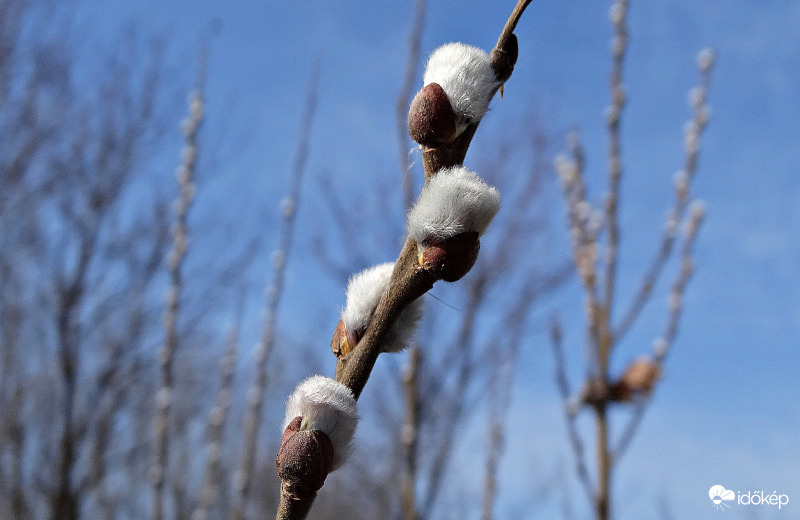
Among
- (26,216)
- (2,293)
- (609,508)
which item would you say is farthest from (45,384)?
(609,508)

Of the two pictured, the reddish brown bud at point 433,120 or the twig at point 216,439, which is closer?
the reddish brown bud at point 433,120

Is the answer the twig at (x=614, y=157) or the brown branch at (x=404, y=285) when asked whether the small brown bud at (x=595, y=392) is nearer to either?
the twig at (x=614, y=157)

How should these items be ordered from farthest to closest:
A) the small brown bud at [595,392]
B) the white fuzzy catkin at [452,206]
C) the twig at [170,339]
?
the small brown bud at [595,392] < the twig at [170,339] < the white fuzzy catkin at [452,206]

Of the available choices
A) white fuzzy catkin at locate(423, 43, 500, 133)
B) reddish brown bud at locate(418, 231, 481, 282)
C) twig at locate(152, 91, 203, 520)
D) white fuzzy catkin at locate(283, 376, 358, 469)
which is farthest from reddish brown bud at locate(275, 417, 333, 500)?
twig at locate(152, 91, 203, 520)

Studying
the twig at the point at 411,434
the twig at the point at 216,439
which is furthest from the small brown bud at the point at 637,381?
the twig at the point at 216,439

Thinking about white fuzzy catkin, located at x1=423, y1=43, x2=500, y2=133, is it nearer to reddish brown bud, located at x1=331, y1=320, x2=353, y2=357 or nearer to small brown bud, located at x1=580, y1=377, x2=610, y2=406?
reddish brown bud, located at x1=331, y1=320, x2=353, y2=357

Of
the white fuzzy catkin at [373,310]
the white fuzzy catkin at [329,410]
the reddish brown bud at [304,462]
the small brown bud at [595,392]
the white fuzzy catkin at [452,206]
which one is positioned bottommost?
the reddish brown bud at [304,462]

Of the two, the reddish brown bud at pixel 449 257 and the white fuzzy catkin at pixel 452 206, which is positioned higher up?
the white fuzzy catkin at pixel 452 206
